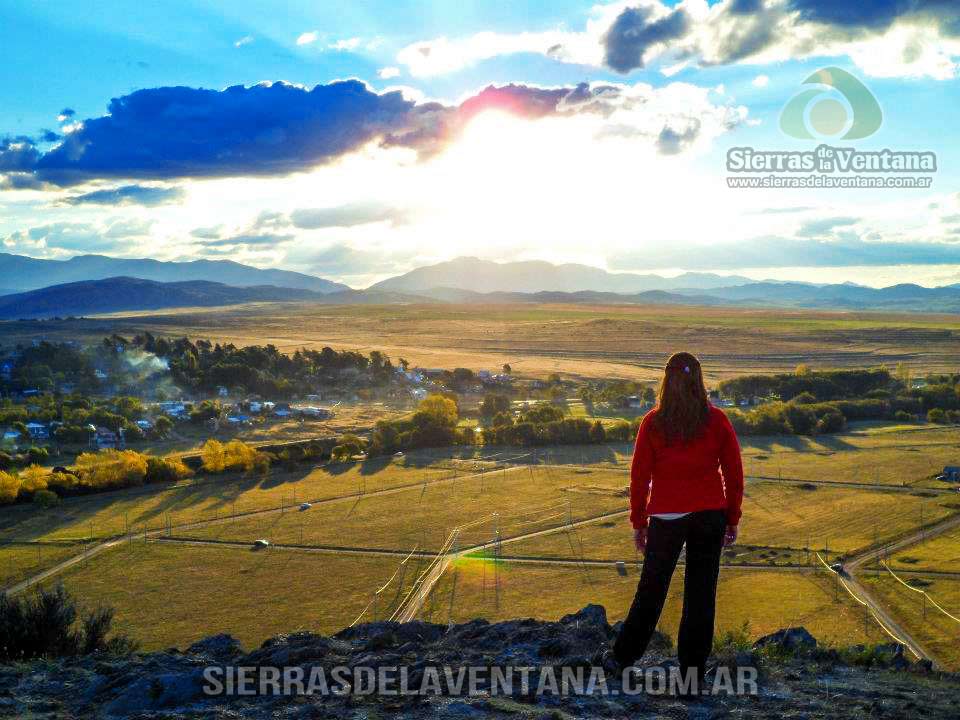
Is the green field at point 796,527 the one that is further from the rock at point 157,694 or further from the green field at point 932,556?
the rock at point 157,694

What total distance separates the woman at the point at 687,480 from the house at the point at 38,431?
6000 centimetres

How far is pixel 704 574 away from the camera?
6.13 meters

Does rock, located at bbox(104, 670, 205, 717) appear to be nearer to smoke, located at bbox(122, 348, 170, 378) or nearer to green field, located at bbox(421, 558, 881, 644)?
green field, located at bbox(421, 558, 881, 644)

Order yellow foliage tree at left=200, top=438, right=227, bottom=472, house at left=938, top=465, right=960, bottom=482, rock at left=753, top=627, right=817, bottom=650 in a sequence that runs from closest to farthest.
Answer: rock at left=753, top=627, right=817, bottom=650, house at left=938, top=465, right=960, bottom=482, yellow foliage tree at left=200, top=438, right=227, bottom=472

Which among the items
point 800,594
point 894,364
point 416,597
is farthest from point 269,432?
point 894,364

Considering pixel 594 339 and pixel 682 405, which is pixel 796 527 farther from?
pixel 594 339

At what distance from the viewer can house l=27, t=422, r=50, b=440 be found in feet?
185

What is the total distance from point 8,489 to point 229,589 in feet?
65.2

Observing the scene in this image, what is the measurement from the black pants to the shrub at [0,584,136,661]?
6.47 metres

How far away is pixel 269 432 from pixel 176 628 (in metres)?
39.4

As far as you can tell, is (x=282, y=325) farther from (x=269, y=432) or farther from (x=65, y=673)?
(x=65, y=673)

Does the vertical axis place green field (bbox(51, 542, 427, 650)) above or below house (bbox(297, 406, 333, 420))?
below

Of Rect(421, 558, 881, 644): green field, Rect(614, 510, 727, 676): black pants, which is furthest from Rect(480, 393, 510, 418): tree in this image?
Rect(614, 510, 727, 676): black pants

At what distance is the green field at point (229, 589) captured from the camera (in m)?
21.2
